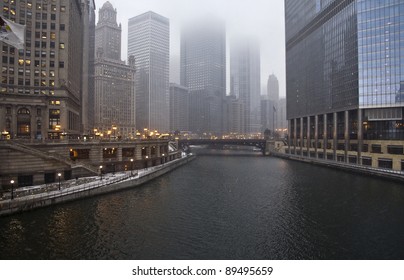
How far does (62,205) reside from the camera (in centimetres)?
4925

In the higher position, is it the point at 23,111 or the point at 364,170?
the point at 23,111

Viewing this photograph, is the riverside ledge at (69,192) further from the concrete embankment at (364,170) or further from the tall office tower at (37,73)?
the concrete embankment at (364,170)

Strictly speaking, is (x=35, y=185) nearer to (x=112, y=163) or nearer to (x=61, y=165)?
(x=61, y=165)

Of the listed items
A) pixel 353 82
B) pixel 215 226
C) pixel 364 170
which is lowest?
pixel 215 226

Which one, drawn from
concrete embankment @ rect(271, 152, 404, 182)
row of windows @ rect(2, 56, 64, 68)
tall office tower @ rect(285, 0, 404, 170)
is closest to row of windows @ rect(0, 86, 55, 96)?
row of windows @ rect(2, 56, 64, 68)

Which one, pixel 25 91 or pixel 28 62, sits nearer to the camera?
pixel 25 91

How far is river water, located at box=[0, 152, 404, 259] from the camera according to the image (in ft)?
105

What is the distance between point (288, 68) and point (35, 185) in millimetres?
171403

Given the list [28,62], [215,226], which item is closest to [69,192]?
[215,226]

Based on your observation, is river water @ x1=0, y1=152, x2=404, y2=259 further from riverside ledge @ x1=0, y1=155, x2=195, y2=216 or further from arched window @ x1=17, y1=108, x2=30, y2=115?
arched window @ x1=17, y1=108, x2=30, y2=115

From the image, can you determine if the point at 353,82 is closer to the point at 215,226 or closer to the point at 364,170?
the point at 364,170

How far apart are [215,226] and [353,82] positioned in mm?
98953

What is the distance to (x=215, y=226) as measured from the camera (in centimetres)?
4119
